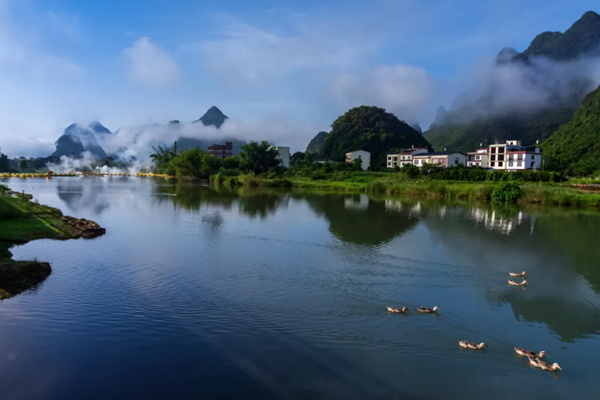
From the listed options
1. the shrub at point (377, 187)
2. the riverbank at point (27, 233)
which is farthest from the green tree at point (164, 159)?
the riverbank at point (27, 233)

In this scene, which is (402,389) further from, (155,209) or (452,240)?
(155,209)

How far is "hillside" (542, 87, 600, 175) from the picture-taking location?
49781mm

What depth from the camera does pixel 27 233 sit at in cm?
1377

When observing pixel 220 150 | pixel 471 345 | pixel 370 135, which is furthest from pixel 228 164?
pixel 471 345

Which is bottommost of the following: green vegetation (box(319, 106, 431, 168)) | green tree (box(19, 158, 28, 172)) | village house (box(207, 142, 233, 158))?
green tree (box(19, 158, 28, 172))

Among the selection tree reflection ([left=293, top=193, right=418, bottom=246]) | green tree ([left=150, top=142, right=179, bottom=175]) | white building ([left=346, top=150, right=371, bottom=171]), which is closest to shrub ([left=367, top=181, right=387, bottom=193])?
tree reflection ([left=293, top=193, right=418, bottom=246])

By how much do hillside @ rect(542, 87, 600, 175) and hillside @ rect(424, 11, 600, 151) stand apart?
2470 cm

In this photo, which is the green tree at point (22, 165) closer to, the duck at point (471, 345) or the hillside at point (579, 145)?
the hillside at point (579, 145)

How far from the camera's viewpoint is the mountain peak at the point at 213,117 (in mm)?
160125

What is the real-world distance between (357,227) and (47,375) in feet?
46.5

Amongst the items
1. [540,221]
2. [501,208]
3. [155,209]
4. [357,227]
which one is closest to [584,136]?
[501,208]

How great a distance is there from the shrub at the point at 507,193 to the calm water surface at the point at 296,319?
55.1 ft

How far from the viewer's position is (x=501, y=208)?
27.5 metres

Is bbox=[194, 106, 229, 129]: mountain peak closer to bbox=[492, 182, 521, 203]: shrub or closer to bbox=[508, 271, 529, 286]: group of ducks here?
bbox=[492, 182, 521, 203]: shrub
